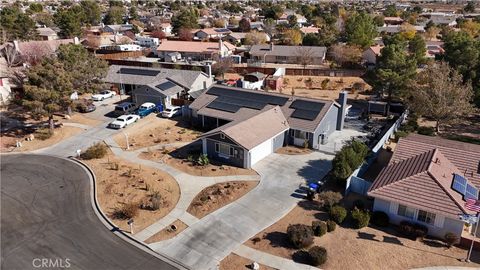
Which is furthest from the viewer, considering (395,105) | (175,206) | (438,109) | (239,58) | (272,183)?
(239,58)

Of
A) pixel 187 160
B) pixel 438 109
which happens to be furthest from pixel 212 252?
pixel 438 109

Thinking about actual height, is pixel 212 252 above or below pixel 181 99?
below

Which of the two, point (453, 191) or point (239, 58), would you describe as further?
point (239, 58)

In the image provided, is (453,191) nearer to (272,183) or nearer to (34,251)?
(272,183)

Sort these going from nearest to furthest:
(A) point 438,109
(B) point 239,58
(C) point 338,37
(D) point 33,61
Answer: (A) point 438,109, (D) point 33,61, (B) point 239,58, (C) point 338,37

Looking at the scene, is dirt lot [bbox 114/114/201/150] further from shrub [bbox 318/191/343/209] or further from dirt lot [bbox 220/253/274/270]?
dirt lot [bbox 220/253/274/270]

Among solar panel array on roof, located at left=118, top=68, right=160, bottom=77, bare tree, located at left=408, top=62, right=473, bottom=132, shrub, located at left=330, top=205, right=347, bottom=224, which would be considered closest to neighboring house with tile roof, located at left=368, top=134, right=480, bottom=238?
shrub, located at left=330, top=205, right=347, bottom=224
